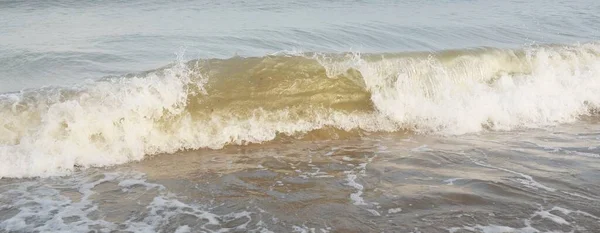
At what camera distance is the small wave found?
6543 millimetres

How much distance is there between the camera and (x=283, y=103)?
25.8 ft

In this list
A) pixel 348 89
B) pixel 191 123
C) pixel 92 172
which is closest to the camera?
pixel 92 172

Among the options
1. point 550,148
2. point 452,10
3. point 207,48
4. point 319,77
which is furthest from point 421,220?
point 452,10

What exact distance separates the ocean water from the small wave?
0.07 ft

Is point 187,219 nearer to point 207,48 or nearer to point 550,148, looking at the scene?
point 550,148

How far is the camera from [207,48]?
11.1 m

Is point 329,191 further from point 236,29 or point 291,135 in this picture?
point 236,29

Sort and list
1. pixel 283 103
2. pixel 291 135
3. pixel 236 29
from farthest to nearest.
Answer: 1. pixel 236 29
2. pixel 283 103
3. pixel 291 135

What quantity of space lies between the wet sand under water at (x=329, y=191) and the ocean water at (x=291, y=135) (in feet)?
0.07

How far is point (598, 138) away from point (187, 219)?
5.21 metres

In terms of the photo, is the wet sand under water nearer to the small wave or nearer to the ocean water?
the ocean water

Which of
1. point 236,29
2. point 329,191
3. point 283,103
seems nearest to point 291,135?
point 283,103

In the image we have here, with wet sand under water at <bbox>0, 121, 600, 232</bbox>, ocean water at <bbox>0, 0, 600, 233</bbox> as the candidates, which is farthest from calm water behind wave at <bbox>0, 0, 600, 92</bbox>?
wet sand under water at <bbox>0, 121, 600, 232</bbox>

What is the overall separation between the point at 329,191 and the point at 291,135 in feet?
7.32
